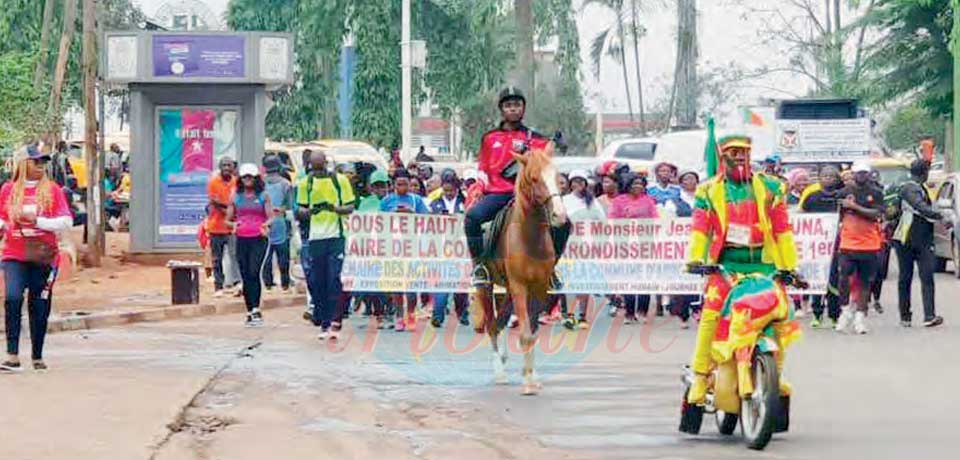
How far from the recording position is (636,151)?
40625mm

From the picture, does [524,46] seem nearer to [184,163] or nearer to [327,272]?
[184,163]

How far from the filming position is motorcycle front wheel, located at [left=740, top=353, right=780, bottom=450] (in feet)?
34.6

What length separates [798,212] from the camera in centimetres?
2195

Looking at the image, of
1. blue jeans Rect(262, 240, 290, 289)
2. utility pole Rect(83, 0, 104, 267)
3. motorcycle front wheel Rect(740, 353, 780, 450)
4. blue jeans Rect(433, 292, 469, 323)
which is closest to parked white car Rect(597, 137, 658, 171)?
utility pole Rect(83, 0, 104, 267)

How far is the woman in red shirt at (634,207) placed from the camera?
21844mm

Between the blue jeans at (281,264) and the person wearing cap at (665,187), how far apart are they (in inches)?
187

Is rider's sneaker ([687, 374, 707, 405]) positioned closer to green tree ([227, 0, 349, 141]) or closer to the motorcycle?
the motorcycle

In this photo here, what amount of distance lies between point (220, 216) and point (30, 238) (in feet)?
30.1

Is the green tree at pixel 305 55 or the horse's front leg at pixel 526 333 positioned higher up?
the green tree at pixel 305 55

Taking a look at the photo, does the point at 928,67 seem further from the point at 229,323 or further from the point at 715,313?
the point at 715,313

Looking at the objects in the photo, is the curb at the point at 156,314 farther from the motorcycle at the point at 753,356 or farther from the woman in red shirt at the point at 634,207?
the motorcycle at the point at 753,356

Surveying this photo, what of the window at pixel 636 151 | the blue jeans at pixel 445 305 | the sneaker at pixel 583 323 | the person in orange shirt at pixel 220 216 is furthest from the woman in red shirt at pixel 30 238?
the window at pixel 636 151

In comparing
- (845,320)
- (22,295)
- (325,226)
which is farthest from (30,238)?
(845,320)

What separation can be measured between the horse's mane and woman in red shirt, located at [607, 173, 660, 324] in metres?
7.39
